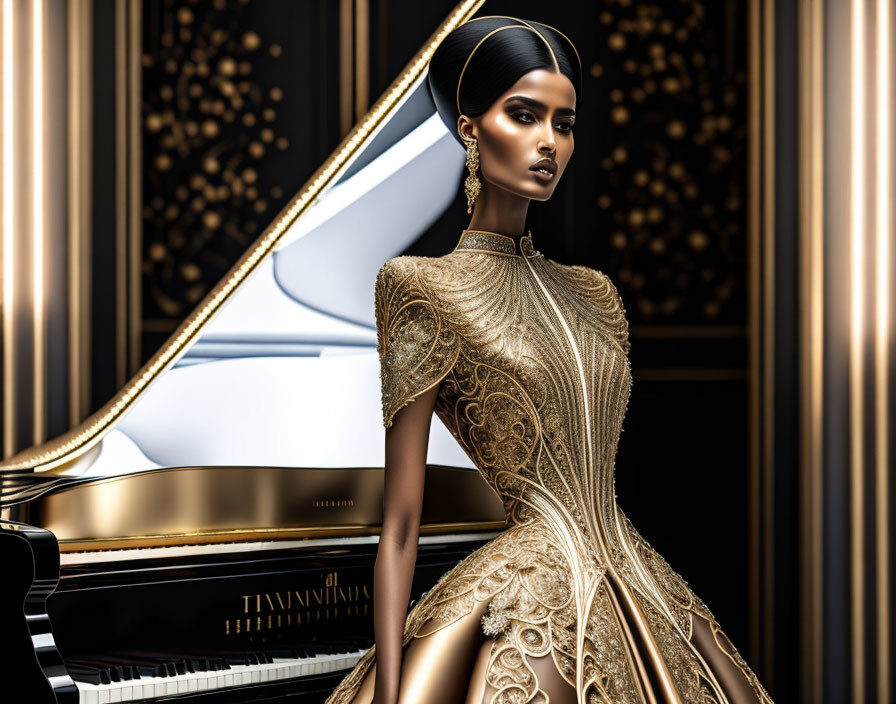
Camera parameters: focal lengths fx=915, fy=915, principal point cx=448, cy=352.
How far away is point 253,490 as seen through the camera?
1682 millimetres

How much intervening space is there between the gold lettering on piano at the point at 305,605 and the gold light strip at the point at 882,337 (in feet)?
5.55

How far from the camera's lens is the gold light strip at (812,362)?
2.76m

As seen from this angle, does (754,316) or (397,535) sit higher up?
(754,316)

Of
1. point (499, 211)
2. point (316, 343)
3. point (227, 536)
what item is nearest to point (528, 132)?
point (499, 211)

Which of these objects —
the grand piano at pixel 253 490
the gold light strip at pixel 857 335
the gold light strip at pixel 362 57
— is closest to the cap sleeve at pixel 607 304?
the grand piano at pixel 253 490

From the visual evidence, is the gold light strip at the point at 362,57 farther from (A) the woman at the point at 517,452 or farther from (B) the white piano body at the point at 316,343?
(A) the woman at the point at 517,452

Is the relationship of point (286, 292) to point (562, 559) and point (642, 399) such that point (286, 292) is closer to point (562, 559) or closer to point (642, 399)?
point (562, 559)

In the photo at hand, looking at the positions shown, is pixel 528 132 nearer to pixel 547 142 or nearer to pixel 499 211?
pixel 547 142

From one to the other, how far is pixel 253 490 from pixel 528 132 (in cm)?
82

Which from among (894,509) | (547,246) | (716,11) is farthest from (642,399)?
(716,11)

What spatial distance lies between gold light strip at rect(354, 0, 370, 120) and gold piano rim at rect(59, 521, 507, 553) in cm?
188

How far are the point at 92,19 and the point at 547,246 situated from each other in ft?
5.61

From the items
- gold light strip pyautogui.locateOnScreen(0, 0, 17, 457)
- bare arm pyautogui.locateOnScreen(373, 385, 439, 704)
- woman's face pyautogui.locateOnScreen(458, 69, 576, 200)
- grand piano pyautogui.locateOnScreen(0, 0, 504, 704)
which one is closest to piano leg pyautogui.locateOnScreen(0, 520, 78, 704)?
grand piano pyautogui.locateOnScreen(0, 0, 504, 704)

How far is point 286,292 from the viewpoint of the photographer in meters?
1.92
